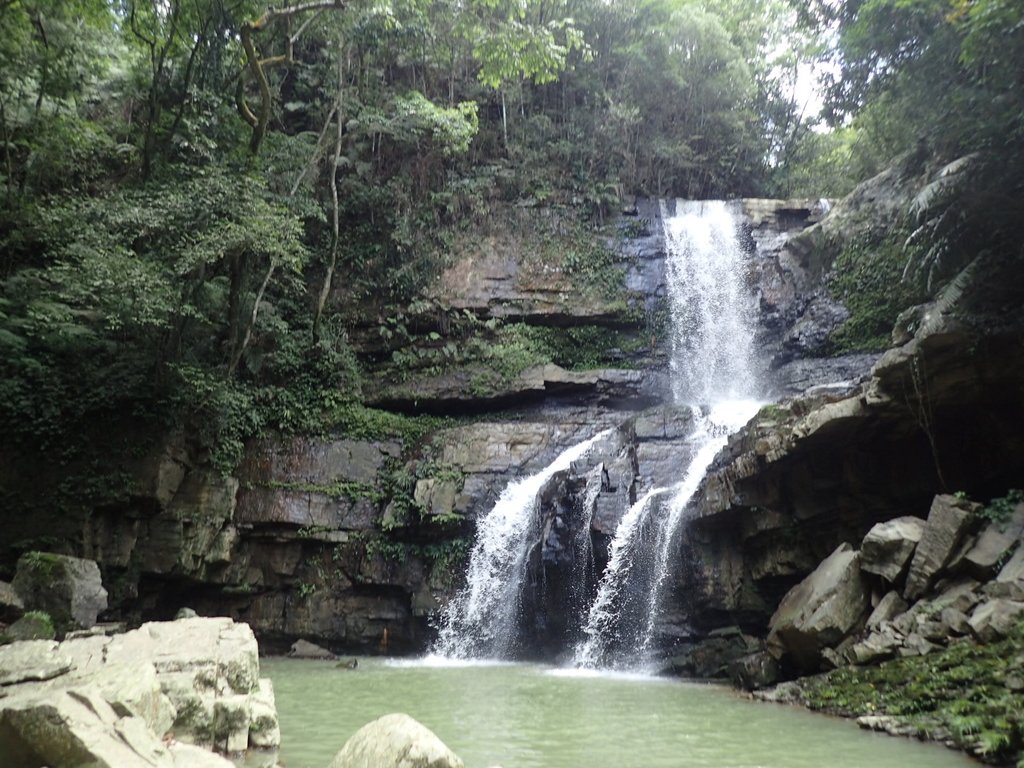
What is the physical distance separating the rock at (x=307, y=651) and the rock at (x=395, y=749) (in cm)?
939

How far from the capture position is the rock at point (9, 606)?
30.7ft

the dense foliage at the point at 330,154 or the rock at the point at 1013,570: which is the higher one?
the dense foliage at the point at 330,154

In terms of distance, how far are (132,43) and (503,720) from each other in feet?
56.1

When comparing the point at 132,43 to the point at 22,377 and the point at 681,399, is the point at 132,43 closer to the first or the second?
the point at 22,377

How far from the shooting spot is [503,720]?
759cm

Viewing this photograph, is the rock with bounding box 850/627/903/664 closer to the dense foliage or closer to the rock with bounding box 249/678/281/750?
the dense foliage

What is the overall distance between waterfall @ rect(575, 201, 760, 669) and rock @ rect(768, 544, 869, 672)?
8.84ft

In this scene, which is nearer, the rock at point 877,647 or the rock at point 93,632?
the rock at point 877,647

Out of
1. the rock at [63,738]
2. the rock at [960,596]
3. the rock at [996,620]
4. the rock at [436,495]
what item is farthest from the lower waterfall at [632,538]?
the rock at [63,738]

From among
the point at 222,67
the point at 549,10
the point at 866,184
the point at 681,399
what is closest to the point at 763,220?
the point at 866,184

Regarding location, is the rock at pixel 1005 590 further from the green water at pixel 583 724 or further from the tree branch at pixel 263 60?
the tree branch at pixel 263 60

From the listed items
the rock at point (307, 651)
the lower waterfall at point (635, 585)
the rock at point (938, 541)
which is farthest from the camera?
the rock at point (307, 651)

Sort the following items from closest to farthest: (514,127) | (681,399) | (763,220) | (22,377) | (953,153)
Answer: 1. (953,153)
2. (22,377)
3. (681,399)
4. (763,220)
5. (514,127)

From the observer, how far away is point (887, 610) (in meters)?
8.83
